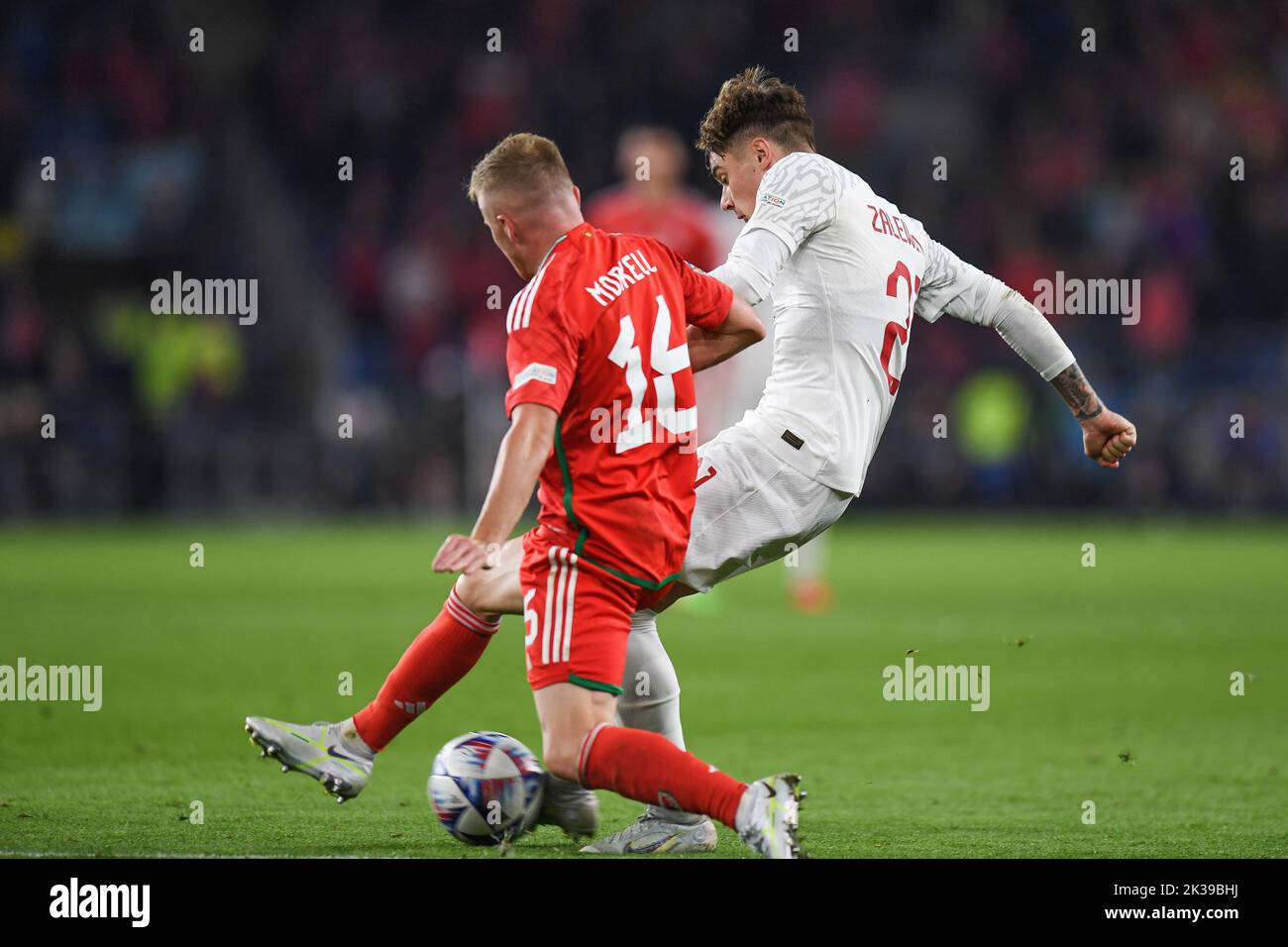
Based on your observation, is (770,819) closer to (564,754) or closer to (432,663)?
(564,754)

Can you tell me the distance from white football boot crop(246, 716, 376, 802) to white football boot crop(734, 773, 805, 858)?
1414mm

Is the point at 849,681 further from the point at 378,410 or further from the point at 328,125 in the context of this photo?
the point at 328,125

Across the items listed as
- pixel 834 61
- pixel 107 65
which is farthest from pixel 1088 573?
pixel 107 65

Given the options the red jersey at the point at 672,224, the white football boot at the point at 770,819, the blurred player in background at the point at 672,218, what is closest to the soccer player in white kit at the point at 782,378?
the white football boot at the point at 770,819

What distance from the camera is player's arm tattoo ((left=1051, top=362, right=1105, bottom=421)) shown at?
5.45m

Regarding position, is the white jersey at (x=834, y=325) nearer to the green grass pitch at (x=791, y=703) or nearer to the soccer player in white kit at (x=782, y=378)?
the soccer player in white kit at (x=782, y=378)

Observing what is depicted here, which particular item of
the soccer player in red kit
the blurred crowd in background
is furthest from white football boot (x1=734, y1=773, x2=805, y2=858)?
the blurred crowd in background

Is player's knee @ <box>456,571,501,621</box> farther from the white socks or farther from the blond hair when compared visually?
the blond hair

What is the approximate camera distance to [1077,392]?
548cm

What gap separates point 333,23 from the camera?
77.2 ft

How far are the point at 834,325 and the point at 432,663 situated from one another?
1.49m

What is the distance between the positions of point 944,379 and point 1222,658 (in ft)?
35.1

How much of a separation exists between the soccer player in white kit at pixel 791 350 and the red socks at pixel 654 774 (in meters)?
0.56

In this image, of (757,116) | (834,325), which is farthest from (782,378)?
(757,116)
